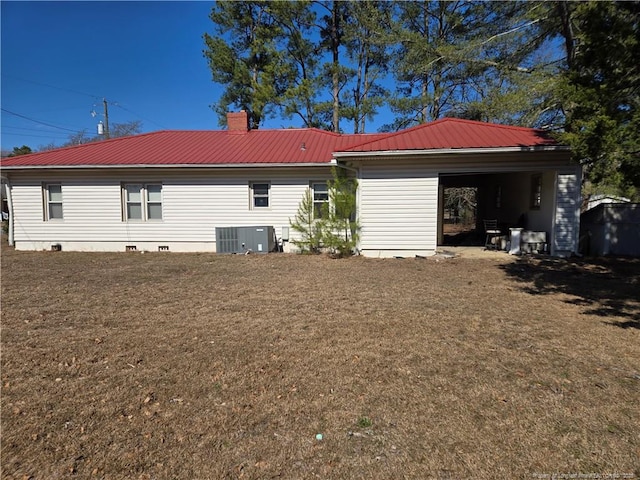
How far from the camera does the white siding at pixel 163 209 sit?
12156mm

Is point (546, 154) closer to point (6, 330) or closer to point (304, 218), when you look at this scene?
point (304, 218)

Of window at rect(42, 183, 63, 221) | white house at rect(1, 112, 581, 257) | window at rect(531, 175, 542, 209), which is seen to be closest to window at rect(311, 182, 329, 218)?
white house at rect(1, 112, 581, 257)

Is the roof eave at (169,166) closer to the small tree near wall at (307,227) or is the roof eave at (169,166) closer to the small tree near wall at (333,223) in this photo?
the small tree near wall at (333,223)

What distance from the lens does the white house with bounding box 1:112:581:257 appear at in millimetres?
10570

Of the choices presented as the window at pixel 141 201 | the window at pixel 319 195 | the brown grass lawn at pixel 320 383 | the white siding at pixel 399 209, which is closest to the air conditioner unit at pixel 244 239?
the window at pixel 319 195

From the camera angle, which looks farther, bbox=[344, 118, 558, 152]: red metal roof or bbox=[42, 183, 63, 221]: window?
bbox=[42, 183, 63, 221]: window

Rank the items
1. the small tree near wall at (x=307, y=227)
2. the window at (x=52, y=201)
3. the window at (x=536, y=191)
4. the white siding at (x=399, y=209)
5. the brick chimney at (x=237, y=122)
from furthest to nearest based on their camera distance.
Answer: the brick chimney at (x=237, y=122) → the window at (x=52, y=201) → the window at (x=536, y=191) → the small tree near wall at (x=307, y=227) → the white siding at (x=399, y=209)

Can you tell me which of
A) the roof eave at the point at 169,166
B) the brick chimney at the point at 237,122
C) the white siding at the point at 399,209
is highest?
the brick chimney at the point at 237,122

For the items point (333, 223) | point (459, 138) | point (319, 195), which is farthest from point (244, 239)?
point (459, 138)

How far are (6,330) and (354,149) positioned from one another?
8.29 metres

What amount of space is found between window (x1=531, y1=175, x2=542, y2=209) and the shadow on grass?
8.71ft

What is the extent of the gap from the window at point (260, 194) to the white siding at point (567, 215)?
8.76 m

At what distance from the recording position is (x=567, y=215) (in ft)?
33.0

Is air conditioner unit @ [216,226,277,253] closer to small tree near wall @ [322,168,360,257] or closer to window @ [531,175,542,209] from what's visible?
small tree near wall @ [322,168,360,257]
